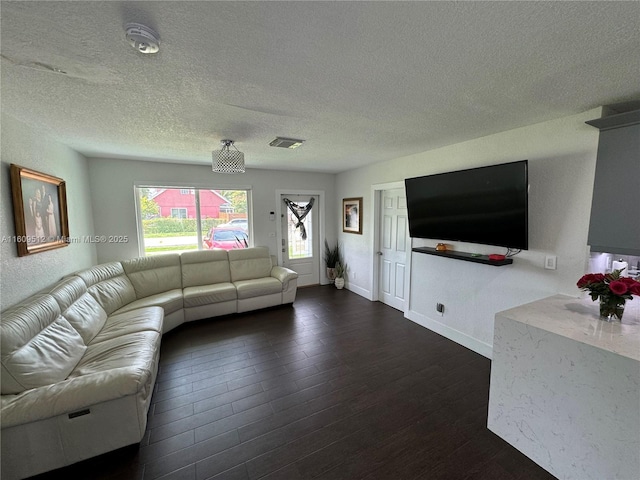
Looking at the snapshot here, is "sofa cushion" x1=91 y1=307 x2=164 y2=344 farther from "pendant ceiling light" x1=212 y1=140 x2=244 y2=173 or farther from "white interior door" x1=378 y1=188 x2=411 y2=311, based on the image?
"white interior door" x1=378 y1=188 x2=411 y2=311

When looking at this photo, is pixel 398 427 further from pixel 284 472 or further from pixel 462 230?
pixel 462 230

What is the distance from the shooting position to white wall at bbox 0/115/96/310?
1905mm

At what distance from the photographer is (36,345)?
1781 millimetres

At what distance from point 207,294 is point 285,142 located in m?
2.42

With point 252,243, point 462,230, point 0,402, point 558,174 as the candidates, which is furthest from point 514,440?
point 252,243

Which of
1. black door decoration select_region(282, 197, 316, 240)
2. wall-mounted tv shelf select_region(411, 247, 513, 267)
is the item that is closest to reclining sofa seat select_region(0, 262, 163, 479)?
wall-mounted tv shelf select_region(411, 247, 513, 267)

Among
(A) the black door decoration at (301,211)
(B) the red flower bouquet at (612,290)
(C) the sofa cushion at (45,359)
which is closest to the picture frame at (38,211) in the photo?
(C) the sofa cushion at (45,359)

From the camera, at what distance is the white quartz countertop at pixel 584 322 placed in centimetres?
141

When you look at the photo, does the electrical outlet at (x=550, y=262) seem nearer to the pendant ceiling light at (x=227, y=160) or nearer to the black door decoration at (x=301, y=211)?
the pendant ceiling light at (x=227, y=160)

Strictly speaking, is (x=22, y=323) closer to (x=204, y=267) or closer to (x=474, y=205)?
(x=204, y=267)

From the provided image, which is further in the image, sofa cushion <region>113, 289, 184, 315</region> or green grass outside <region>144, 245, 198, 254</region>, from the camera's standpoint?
green grass outside <region>144, 245, 198, 254</region>

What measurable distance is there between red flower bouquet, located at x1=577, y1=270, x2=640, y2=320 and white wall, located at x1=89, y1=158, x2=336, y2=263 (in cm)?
440

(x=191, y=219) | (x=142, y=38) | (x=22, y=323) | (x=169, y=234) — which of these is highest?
(x=142, y=38)

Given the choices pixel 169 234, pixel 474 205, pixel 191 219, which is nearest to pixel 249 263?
pixel 191 219
